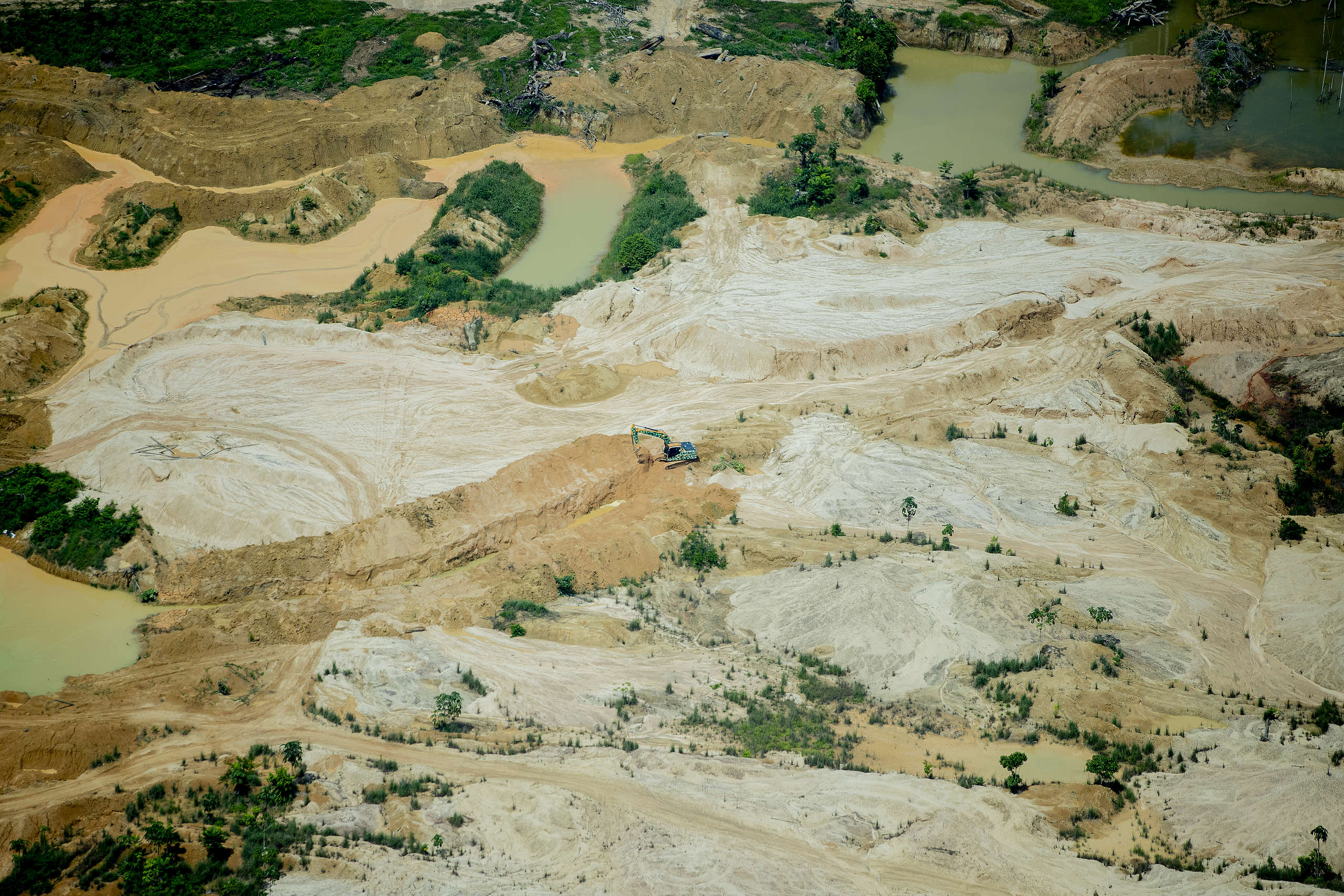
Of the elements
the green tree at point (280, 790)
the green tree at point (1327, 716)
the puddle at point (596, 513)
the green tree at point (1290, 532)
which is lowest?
the green tree at point (280, 790)

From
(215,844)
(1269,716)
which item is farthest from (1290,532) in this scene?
(215,844)

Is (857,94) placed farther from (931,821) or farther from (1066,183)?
(931,821)

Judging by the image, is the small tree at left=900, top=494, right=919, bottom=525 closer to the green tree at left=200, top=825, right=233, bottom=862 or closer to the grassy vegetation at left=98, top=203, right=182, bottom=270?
the green tree at left=200, top=825, right=233, bottom=862

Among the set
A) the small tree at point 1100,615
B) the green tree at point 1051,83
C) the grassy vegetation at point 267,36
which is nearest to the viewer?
the small tree at point 1100,615

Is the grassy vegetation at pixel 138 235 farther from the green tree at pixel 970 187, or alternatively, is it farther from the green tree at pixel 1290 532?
the green tree at pixel 1290 532

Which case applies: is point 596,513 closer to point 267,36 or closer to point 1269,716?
point 1269,716

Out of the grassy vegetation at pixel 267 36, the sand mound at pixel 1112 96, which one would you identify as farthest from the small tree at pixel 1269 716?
the grassy vegetation at pixel 267 36
